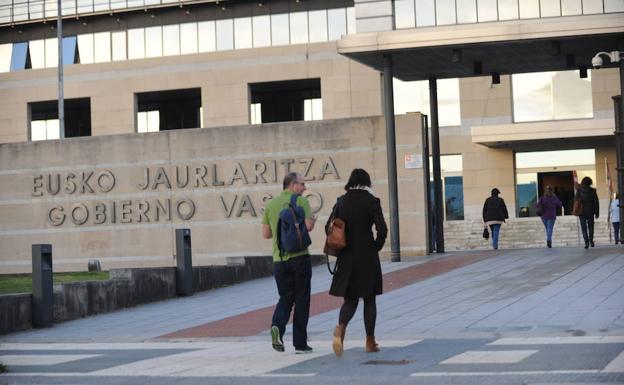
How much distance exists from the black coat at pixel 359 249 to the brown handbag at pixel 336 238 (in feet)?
0.26

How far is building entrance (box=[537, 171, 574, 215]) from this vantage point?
5293cm

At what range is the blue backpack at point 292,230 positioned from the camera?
1152 centimetres

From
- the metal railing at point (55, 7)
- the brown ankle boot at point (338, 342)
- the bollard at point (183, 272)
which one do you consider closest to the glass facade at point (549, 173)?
the metal railing at point (55, 7)

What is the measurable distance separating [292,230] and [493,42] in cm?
1532

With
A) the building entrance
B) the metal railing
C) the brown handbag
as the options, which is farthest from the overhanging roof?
the metal railing

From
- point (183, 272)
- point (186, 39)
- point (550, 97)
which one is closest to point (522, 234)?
point (550, 97)

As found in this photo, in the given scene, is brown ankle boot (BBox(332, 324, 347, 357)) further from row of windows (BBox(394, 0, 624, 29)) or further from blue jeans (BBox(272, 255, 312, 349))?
row of windows (BBox(394, 0, 624, 29))

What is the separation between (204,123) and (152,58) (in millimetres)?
4305

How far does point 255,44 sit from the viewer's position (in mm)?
55062

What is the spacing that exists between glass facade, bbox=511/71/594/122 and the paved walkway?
30916 mm

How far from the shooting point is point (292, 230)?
37.9 feet

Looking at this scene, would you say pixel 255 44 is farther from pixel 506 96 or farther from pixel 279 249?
pixel 279 249

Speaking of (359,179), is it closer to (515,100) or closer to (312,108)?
(515,100)

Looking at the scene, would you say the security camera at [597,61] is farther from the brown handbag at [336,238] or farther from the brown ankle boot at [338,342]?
the brown ankle boot at [338,342]
